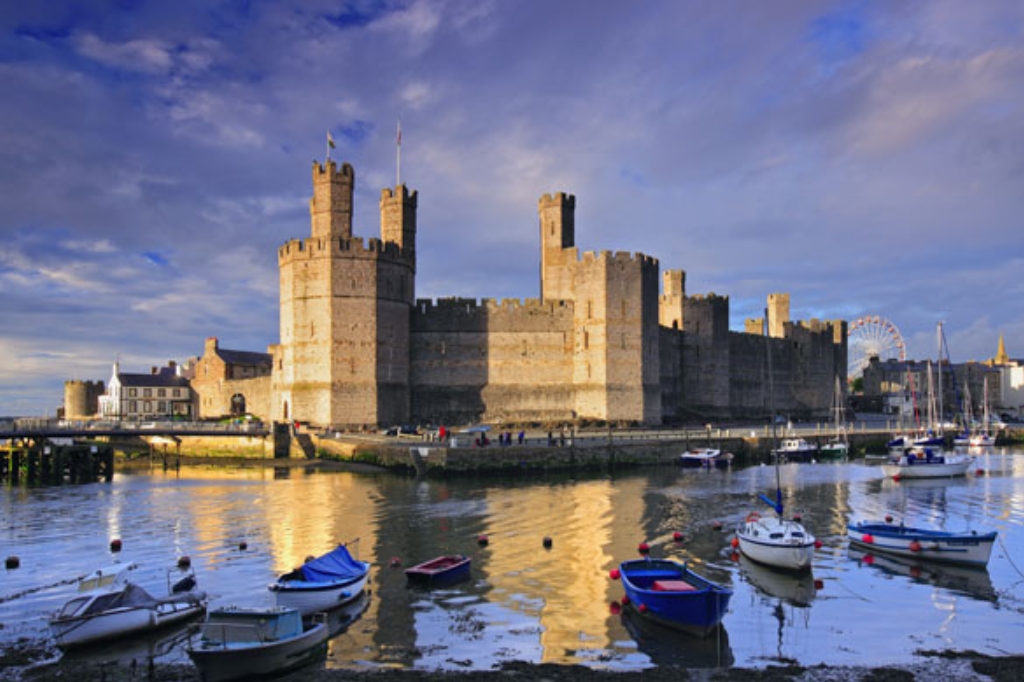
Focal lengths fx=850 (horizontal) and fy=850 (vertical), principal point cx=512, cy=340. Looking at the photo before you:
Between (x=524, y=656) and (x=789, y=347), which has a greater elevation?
(x=789, y=347)

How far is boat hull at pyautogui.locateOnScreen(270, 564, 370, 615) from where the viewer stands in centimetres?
1490

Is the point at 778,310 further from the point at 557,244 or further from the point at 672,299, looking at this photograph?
the point at 557,244

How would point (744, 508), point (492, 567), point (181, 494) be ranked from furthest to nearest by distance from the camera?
point (181, 494)
point (744, 508)
point (492, 567)

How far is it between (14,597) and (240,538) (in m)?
6.49

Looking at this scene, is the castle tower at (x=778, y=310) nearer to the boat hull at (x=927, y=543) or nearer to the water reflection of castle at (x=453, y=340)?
the water reflection of castle at (x=453, y=340)

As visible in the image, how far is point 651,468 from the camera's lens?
1606 inches

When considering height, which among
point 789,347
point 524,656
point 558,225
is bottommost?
point 524,656

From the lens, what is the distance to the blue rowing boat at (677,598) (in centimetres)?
1373


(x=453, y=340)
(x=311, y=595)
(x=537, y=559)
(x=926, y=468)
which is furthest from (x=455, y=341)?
(x=311, y=595)

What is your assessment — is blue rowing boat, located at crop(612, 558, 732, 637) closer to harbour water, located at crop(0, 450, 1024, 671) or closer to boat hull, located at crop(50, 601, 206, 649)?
harbour water, located at crop(0, 450, 1024, 671)

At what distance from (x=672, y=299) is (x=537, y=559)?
4202 cm

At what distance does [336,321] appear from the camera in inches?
1742

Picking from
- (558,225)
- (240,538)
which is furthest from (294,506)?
(558,225)

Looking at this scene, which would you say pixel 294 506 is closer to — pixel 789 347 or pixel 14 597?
pixel 14 597
